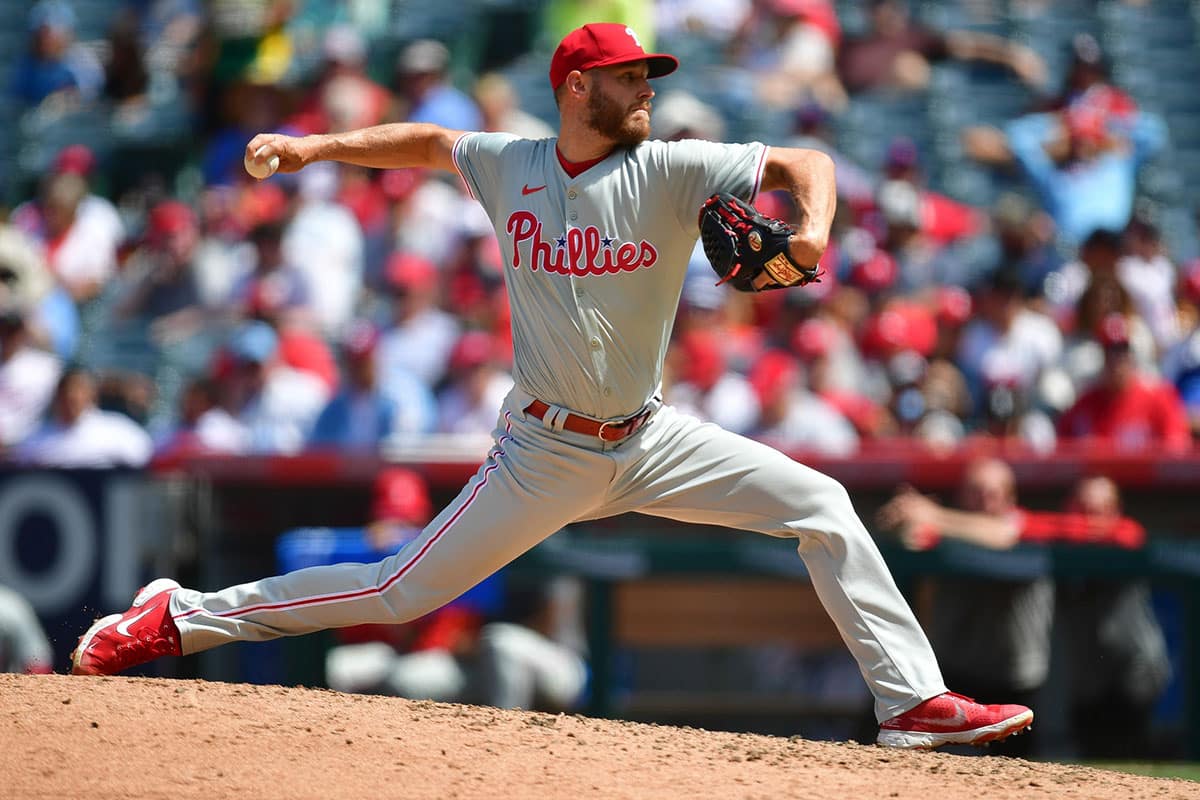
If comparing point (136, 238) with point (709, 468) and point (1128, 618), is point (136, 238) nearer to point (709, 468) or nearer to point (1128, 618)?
point (1128, 618)

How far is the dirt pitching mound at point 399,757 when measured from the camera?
3854 mm

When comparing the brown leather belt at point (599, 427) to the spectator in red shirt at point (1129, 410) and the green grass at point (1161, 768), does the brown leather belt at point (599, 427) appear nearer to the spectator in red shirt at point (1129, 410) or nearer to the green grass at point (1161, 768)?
the green grass at point (1161, 768)

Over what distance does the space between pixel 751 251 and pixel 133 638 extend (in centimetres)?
200

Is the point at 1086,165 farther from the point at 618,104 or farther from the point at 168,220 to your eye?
the point at 618,104

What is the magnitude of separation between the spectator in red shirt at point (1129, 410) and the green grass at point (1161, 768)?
1603mm

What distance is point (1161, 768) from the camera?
21.9ft

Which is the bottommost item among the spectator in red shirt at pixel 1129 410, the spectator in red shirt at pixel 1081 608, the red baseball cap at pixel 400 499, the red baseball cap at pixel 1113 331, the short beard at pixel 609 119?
the spectator in red shirt at pixel 1081 608

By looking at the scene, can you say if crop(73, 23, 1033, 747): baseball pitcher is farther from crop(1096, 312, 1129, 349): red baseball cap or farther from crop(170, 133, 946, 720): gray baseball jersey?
crop(1096, 312, 1129, 349): red baseball cap

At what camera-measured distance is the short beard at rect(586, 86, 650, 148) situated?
430cm

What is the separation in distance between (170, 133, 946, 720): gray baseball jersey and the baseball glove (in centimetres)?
27

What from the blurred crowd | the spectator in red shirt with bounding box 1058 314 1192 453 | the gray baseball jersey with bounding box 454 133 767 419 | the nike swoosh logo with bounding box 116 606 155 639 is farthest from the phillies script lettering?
the spectator in red shirt with bounding box 1058 314 1192 453

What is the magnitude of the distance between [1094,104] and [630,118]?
702 centimetres

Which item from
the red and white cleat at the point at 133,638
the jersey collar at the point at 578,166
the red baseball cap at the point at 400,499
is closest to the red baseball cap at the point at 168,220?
the red baseball cap at the point at 400,499

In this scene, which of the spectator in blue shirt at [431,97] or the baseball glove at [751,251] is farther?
the spectator in blue shirt at [431,97]
